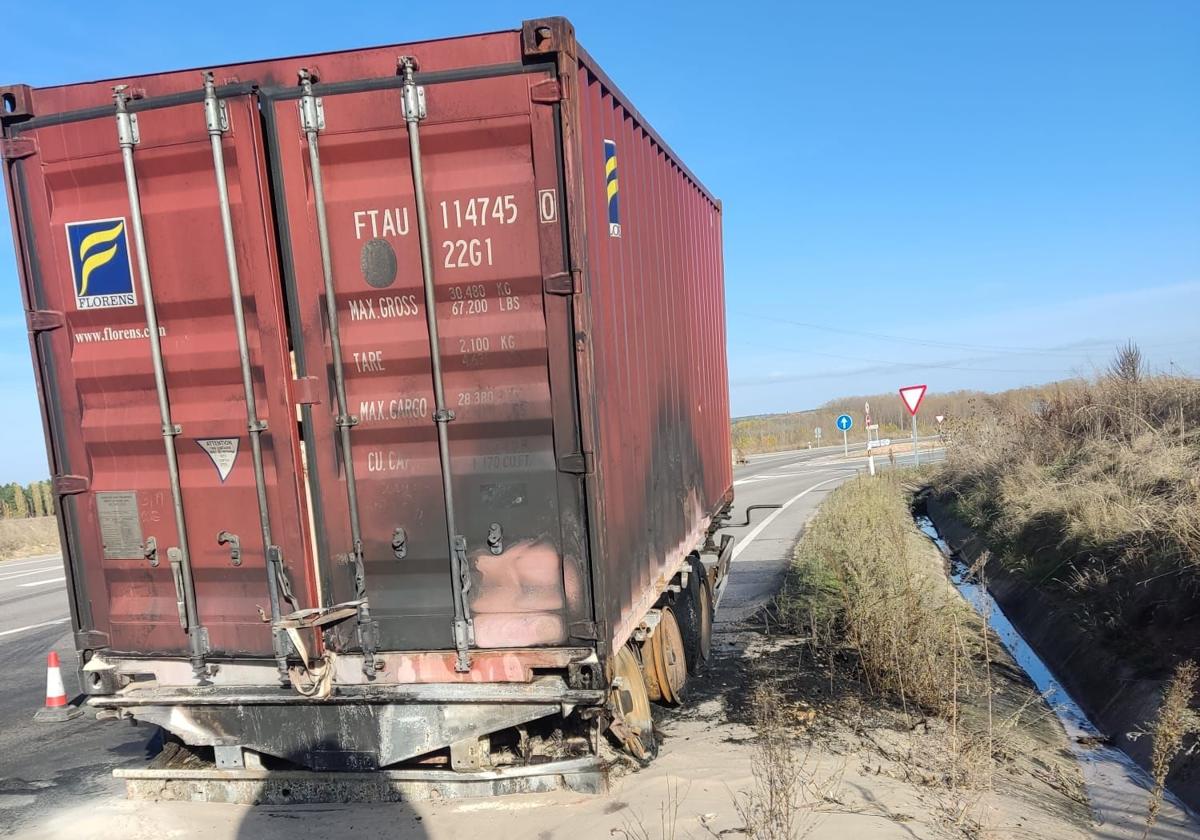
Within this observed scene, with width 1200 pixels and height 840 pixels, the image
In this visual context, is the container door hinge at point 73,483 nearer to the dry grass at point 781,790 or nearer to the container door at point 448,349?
the container door at point 448,349

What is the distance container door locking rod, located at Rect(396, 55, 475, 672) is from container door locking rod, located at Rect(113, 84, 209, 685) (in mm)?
1319

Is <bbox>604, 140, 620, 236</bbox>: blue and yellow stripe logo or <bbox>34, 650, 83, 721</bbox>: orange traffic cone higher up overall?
<bbox>604, 140, 620, 236</bbox>: blue and yellow stripe logo

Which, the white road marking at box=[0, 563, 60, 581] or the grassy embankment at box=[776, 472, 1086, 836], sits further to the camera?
the white road marking at box=[0, 563, 60, 581]

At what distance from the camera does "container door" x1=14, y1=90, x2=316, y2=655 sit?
3.65 m

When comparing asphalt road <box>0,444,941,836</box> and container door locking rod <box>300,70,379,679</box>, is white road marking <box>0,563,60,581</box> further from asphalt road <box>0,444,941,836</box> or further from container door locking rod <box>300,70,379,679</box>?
container door locking rod <box>300,70,379,679</box>

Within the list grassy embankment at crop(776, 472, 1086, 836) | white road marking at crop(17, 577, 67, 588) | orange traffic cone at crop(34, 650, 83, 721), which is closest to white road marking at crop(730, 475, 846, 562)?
grassy embankment at crop(776, 472, 1086, 836)

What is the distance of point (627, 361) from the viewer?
14.3ft

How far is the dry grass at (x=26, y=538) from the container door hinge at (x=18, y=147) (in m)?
22.0

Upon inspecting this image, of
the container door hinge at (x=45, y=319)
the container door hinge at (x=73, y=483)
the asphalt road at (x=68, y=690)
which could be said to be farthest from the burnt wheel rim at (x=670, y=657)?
the container door hinge at (x=45, y=319)

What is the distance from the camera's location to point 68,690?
7.13m

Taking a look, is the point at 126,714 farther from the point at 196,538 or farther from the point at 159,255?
the point at 159,255

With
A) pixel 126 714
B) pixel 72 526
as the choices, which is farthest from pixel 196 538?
pixel 126 714

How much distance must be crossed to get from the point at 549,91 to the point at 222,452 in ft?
7.50

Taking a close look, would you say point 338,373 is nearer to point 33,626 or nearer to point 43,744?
point 43,744
